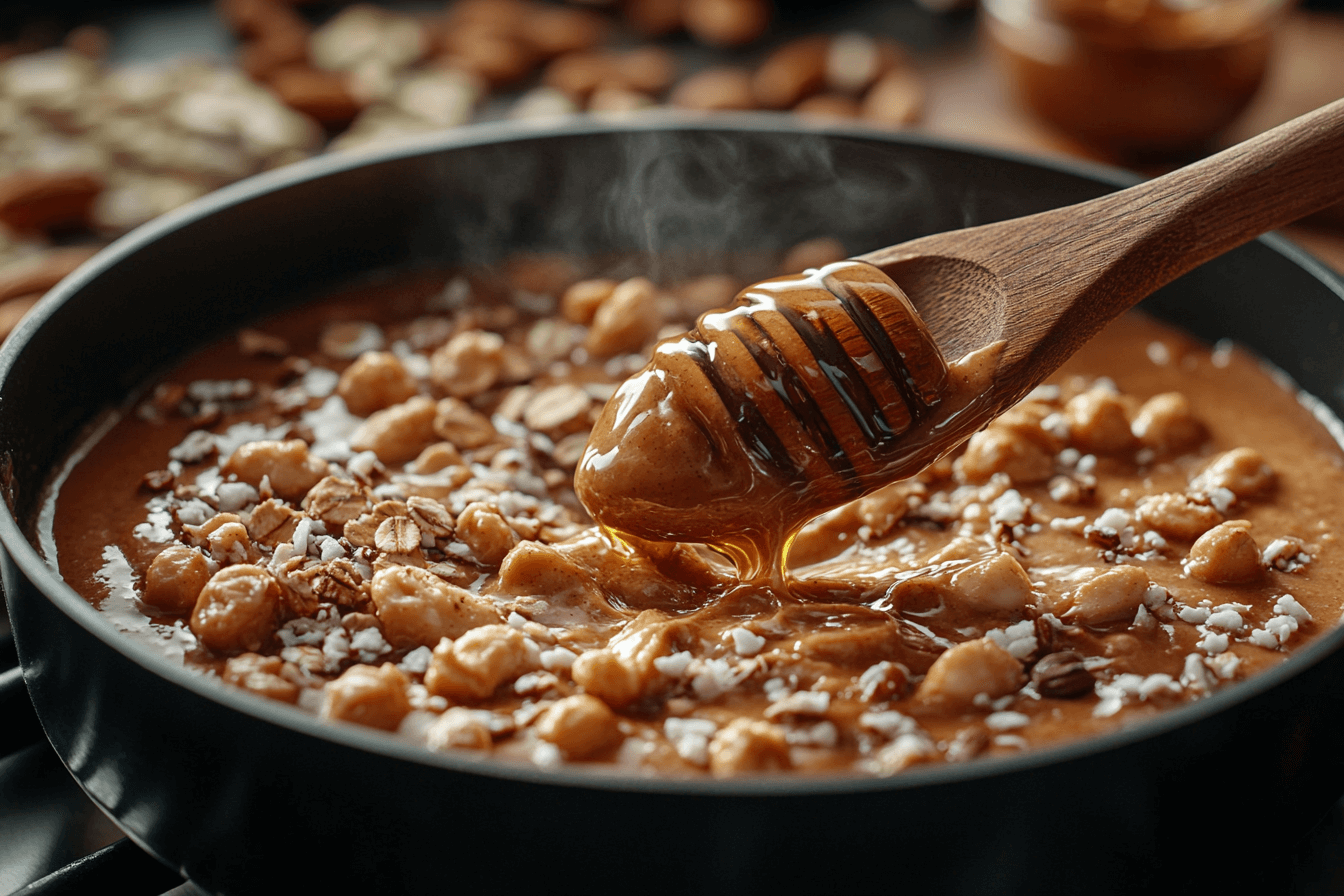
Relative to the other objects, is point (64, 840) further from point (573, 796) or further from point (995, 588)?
point (995, 588)

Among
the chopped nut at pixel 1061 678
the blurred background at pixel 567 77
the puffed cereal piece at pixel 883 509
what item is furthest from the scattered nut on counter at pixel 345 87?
the chopped nut at pixel 1061 678

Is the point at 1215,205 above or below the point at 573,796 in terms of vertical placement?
above

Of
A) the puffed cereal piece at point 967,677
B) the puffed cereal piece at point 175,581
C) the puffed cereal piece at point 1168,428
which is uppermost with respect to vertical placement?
the puffed cereal piece at point 1168,428

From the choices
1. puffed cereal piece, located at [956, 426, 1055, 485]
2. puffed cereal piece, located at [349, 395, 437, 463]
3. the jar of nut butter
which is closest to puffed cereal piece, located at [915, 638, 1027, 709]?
puffed cereal piece, located at [956, 426, 1055, 485]

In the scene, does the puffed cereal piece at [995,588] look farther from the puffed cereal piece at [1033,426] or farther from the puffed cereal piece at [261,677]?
the puffed cereal piece at [261,677]

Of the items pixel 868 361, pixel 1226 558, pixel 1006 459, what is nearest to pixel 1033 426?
pixel 1006 459

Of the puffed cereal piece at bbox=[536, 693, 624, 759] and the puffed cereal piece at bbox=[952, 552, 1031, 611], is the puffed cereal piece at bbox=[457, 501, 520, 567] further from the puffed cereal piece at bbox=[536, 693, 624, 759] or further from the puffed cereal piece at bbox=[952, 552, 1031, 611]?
the puffed cereal piece at bbox=[952, 552, 1031, 611]
